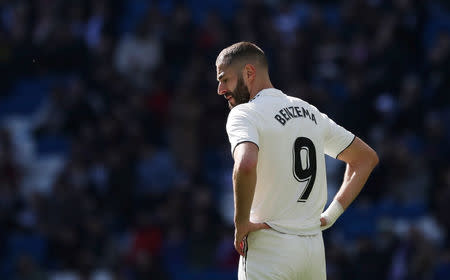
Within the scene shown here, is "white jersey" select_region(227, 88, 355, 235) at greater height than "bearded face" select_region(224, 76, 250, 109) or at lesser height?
lesser

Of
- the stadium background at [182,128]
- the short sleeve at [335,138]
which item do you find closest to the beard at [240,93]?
the short sleeve at [335,138]

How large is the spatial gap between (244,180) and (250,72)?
0.80 metres

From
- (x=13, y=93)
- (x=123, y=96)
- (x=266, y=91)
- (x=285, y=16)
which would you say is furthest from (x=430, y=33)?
(x=266, y=91)

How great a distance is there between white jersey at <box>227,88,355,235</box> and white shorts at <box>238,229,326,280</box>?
0.06 metres

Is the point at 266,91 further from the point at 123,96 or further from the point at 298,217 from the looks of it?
the point at 123,96

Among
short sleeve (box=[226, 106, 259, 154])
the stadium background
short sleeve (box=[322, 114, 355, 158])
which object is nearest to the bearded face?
short sleeve (box=[226, 106, 259, 154])

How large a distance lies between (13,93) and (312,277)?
12.5m

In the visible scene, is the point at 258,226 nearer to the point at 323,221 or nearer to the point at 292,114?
the point at 323,221

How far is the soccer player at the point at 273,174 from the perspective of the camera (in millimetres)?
4957

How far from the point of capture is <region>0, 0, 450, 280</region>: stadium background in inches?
503

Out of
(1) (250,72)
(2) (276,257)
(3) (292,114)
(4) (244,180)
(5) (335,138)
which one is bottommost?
(2) (276,257)

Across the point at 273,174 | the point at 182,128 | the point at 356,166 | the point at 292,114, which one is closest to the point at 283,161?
the point at 273,174

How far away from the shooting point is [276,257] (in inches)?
197

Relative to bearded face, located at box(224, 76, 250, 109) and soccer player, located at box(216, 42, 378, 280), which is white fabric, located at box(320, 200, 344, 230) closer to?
soccer player, located at box(216, 42, 378, 280)
